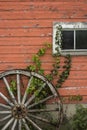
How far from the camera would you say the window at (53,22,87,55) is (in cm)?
976

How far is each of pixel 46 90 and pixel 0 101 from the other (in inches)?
43.3

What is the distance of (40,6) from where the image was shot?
9711 millimetres

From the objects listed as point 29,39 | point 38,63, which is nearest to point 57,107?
point 38,63

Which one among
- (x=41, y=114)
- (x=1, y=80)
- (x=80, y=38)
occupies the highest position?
(x=80, y=38)

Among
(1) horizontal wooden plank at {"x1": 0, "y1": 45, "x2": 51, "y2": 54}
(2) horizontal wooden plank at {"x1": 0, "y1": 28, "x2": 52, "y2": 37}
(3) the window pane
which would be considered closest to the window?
(3) the window pane

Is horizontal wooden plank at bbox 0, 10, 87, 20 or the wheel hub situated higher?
horizontal wooden plank at bbox 0, 10, 87, 20

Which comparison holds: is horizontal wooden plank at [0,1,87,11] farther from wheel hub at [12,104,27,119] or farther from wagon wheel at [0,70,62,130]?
wheel hub at [12,104,27,119]

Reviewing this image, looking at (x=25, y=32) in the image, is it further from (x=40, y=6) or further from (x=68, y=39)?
(x=68, y=39)

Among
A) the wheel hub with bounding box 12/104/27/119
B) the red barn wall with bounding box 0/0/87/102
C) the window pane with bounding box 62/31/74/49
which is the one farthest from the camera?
the window pane with bounding box 62/31/74/49

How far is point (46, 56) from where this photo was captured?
9781 millimetres

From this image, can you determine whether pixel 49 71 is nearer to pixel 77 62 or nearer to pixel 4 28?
pixel 77 62

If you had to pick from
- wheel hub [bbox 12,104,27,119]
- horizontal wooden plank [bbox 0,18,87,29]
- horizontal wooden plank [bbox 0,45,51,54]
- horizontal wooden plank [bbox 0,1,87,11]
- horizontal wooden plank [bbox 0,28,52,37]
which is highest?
horizontal wooden plank [bbox 0,1,87,11]

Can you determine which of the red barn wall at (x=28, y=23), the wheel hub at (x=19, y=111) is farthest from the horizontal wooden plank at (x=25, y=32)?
the wheel hub at (x=19, y=111)

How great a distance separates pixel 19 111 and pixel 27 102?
0.27m
